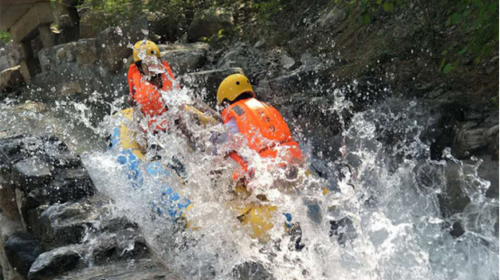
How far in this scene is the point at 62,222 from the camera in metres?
4.17

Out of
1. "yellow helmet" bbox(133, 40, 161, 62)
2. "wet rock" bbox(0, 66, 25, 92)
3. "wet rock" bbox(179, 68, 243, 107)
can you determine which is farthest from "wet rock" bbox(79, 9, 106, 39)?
"yellow helmet" bbox(133, 40, 161, 62)

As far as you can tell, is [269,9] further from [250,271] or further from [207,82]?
[250,271]

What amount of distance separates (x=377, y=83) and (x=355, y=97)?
0.32 m

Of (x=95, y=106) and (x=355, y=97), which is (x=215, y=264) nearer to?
(x=355, y=97)

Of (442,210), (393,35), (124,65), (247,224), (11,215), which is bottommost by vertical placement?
(442,210)

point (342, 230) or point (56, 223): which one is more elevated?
point (56, 223)

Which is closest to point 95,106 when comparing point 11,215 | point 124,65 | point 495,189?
point 124,65

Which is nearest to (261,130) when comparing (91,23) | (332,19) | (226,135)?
(226,135)

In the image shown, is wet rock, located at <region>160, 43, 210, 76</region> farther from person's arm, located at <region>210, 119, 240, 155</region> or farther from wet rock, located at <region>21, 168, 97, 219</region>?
person's arm, located at <region>210, 119, 240, 155</region>

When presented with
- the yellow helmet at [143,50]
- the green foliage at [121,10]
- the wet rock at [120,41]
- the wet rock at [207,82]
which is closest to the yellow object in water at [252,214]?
the yellow helmet at [143,50]

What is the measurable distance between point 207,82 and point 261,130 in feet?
13.1

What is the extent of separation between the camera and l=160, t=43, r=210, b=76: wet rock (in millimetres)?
9102

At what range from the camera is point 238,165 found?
437 centimetres

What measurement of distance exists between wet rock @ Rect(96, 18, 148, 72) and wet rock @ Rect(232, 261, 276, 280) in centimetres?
734
